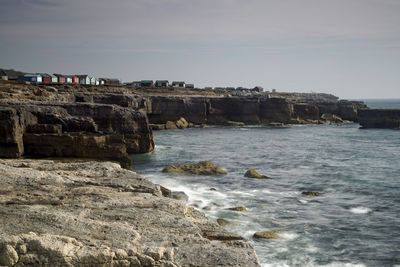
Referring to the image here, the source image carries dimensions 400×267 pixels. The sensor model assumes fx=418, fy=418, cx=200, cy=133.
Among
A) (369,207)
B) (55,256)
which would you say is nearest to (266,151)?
(369,207)

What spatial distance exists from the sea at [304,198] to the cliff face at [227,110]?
114 ft

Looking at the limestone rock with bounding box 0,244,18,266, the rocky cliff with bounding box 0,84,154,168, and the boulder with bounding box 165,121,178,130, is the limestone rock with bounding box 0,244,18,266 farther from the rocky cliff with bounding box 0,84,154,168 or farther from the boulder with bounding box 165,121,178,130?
the boulder with bounding box 165,121,178,130

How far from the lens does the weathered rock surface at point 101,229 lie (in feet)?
23.1

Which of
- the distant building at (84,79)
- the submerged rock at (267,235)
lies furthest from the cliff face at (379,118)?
the submerged rock at (267,235)

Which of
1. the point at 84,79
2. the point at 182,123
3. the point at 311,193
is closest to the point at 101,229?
the point at 311,193

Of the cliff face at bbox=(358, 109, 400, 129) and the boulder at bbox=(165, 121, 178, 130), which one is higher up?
the cliff face at bbox=(358, 109, 400, 129)

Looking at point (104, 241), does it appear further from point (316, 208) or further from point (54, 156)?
point (54, 156)

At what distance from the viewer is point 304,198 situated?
78.0 ft

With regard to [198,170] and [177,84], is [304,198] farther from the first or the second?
[177,84]

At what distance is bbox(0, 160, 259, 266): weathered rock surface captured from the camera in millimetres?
7039

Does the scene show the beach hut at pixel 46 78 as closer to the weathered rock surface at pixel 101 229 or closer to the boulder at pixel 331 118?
the boulder at pixel 331 118

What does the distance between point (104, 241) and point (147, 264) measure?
0.93 meters

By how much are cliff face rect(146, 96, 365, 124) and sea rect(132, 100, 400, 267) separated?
34.7 m

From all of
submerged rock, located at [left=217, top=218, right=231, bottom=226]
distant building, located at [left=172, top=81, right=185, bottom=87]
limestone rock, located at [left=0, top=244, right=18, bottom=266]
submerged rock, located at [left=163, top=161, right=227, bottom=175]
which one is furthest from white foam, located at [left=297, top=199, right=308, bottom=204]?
distant building, located at [left=172, top=81, right=185, bottom=87]
